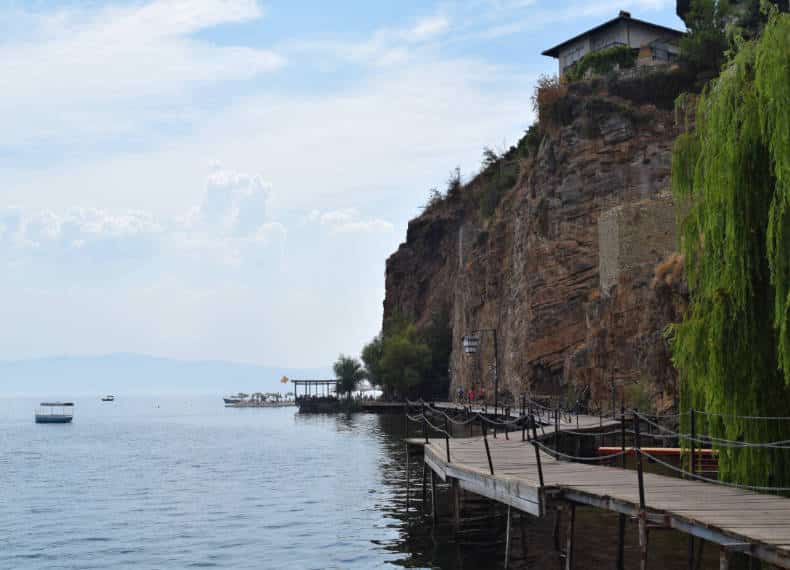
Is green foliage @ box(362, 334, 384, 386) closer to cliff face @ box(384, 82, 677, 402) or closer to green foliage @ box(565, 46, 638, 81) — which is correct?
cliff face @ box(384, 82, 677, 402)

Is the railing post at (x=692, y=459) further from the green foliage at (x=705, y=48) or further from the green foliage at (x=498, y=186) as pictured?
the green foliage at (x=498, y=186)

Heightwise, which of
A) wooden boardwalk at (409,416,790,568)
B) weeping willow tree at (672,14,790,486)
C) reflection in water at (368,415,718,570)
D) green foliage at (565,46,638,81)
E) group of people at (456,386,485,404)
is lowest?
reflection in water at (368,415,718,570)

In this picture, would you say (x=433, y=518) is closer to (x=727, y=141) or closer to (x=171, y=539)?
(x=171, y=539)

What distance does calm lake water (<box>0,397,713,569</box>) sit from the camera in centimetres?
2561

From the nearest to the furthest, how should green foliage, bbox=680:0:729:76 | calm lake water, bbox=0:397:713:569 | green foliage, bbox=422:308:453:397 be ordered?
calm lake water, bbox=0:397:713:569, green foliage, bbox=680:0:729:76, green foliage, bbox=422:308:453:397

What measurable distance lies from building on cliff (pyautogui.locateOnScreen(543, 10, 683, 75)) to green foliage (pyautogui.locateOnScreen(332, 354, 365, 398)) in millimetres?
59716

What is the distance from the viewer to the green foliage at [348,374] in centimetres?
13050

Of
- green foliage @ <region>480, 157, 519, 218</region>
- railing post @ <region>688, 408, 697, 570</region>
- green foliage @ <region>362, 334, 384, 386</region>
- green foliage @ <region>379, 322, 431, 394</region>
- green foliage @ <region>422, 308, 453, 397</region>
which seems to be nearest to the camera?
railing post @ <region>688, 408, 697, 570</region>

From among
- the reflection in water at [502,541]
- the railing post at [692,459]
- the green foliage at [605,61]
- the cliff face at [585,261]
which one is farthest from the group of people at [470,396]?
the railing post at [692,459]

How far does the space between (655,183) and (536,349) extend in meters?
14.3

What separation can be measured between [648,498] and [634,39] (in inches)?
2651

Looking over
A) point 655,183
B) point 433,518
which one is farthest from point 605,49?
point 433,518

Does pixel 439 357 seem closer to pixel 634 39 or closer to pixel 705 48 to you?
pixel 634 39

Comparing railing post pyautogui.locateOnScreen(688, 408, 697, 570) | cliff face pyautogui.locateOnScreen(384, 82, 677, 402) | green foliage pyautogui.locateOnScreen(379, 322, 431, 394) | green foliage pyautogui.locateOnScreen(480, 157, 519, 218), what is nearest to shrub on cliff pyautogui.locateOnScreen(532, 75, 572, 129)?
cliff face pyautogui.locateOnScreen(384, 82, 677, 402)
